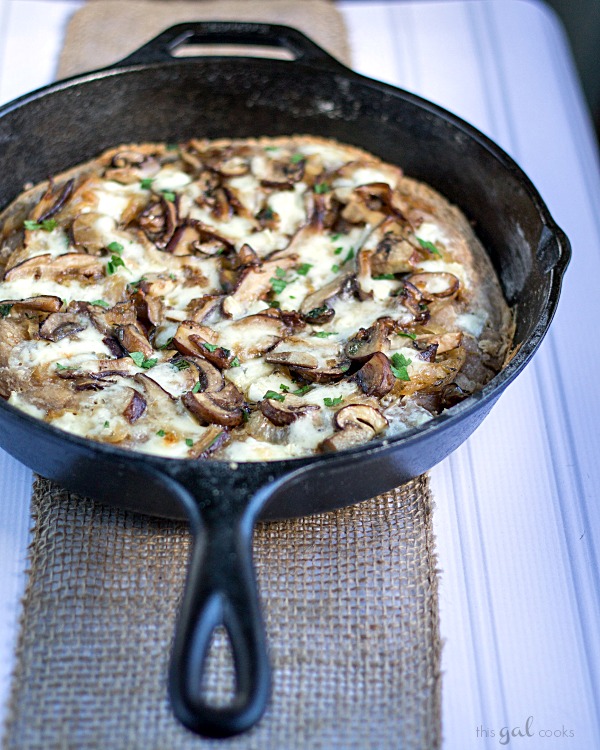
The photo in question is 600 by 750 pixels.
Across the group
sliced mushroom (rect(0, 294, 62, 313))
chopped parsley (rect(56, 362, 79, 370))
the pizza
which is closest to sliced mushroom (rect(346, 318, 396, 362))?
the pizza

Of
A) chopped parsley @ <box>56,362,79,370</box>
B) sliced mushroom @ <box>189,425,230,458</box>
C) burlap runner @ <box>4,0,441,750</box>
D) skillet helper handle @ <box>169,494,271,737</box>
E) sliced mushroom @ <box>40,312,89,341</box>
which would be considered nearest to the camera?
skillet helper handle @ <box>169,494,271,737</box>

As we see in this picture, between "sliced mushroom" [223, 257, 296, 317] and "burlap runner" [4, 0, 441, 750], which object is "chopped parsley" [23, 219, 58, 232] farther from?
"burlap runner" [4, 0, 441, 750]

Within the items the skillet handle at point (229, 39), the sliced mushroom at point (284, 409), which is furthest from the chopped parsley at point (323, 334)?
the skillet handle at point (229, 39)

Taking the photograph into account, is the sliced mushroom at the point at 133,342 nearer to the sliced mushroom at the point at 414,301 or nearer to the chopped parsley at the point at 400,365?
the chopped parsley at the point at 400,365

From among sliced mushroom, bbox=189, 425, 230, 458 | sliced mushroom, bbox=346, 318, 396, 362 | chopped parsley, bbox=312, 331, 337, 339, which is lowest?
sliced mushroom, bbox=189, 425, 230, 458

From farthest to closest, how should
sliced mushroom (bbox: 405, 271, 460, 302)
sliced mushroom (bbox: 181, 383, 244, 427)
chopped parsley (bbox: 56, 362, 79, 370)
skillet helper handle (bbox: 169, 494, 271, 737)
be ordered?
sliced mushroom (bbox: 405, 271, 460, 302)
chopped parsley (bbox: 56, 362, 79, 370)
sliced mushroom (bbox: 181, 383, 244, 427)
skillet helper handle (bbox: 169, 494, 271, 737)

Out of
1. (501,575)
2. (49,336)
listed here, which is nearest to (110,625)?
(49,336)

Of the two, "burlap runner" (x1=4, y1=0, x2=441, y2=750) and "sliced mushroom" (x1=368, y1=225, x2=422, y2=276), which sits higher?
"sliced mushroom" (x1=368, y1=225, x2=422, y2=276)

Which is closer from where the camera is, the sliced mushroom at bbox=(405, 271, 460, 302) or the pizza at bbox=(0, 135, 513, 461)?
the pizza at bbox=(0, 135, 513, 461)
